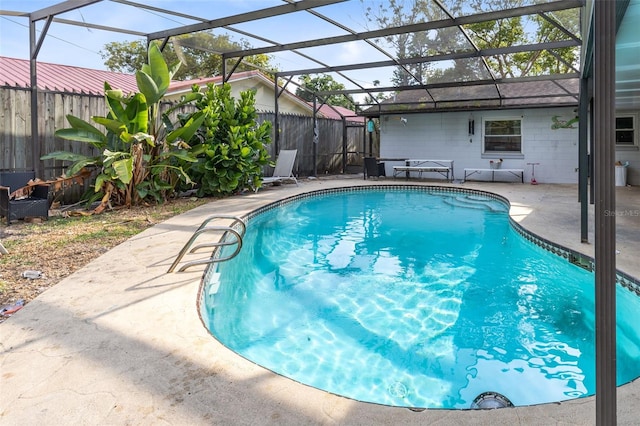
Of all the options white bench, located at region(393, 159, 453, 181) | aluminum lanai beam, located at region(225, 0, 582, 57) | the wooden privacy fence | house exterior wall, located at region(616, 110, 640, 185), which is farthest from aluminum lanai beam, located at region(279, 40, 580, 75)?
the wooden privacy fence

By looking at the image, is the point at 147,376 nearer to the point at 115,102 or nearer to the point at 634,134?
the point at 115,102

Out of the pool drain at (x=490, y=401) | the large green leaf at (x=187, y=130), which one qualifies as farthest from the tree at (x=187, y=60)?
the pool drain at (x=490, y=401)

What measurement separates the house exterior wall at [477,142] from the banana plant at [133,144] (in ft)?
32.1

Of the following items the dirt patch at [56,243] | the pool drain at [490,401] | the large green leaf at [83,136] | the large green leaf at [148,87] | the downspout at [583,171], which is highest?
the large green leaf at [148,87]

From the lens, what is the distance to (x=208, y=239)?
18.5 ft

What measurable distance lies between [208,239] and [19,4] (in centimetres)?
638

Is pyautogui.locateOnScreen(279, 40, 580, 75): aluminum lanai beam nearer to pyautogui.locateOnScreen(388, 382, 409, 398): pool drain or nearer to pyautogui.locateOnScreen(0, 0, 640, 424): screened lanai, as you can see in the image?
pyautogui.locateOnScreen(0, 0, 640, 424): screened lanai

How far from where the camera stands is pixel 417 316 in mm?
4148

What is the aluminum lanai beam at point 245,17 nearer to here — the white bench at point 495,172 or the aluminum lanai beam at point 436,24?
the aluminum lanai beam at point 436,24

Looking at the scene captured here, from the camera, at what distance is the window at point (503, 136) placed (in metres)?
14.8

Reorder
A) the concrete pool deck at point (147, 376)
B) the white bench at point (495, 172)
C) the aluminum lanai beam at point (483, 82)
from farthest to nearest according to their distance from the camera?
the white bench at point (495, 172), the aluminum lanai beam at point (483, 82), the concrete pool deck at point (147, 376)

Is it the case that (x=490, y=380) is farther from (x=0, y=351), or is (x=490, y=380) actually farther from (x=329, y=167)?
(x=329, y=167)

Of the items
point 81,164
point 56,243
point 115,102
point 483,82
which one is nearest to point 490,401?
point 56,243

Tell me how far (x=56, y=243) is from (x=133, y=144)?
9.88 ft
